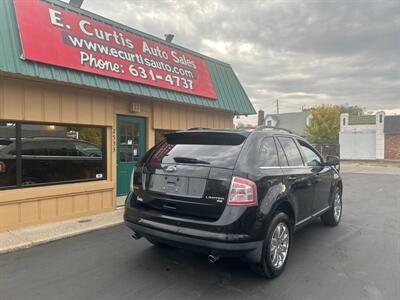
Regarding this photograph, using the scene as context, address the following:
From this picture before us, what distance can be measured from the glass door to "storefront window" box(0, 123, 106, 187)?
0.61 meters

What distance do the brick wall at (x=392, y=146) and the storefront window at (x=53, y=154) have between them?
114 ft

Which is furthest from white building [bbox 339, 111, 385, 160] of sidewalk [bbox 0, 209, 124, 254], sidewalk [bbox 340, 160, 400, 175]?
sidewalk [bbox 0, 209, 124, 254]

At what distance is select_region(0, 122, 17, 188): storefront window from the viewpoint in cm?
551

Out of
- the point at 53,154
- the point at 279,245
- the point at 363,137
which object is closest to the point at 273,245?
the point at 279,245

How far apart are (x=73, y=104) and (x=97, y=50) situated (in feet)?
4.12

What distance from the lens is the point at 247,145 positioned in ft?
12.4

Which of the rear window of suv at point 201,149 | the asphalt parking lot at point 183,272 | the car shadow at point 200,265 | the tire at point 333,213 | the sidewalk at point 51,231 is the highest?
the rear window of suv at point 201,149

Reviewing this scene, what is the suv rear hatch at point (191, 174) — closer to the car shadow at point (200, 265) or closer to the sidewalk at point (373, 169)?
the car shadow at point (200, 265)

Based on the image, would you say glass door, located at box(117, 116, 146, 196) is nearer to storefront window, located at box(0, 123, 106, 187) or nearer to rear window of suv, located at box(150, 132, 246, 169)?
storefront window, located at box(0, 123, 106, 187)

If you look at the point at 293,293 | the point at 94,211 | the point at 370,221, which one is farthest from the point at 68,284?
the point at 370,221

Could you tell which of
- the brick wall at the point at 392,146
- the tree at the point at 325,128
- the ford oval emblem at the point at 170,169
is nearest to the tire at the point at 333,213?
the ford oval emblem at the point at 170,169

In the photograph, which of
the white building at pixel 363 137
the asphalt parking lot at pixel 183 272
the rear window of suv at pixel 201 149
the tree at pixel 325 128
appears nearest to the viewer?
the asphalt parking lot at pixel 183 272

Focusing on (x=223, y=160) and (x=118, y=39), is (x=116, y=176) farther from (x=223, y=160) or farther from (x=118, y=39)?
(x=223, y=160)

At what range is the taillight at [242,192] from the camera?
3395mm
